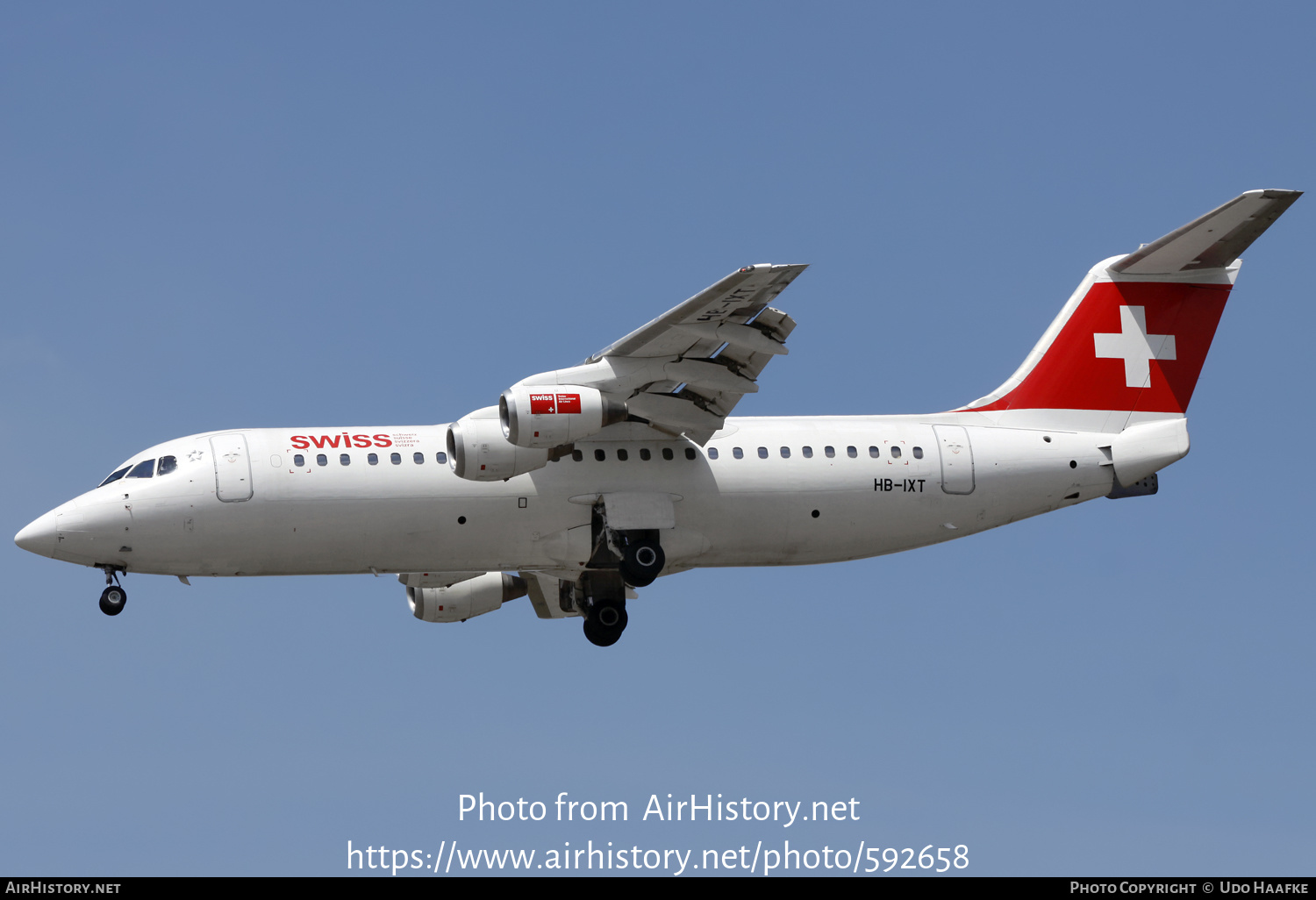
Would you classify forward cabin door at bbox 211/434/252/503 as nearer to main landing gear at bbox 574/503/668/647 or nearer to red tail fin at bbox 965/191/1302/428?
main landing gear at bbox 574/503/668/647

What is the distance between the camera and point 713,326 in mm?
21266

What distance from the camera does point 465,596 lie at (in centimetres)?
2584

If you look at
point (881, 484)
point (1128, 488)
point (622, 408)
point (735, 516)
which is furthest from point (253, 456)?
point (1128, 488)

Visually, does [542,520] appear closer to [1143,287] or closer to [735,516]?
[735,516]

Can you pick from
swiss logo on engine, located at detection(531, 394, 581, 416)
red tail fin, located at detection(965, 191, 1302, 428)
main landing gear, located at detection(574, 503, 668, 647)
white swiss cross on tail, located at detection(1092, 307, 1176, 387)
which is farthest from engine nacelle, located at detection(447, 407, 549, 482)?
white swiss cross on tail, located at detection(1092, 307, 1176, 387)

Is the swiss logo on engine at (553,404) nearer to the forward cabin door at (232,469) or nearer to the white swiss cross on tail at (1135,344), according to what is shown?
the forward cabin door at (232,469)

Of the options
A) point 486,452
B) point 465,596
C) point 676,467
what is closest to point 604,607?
point 676,467

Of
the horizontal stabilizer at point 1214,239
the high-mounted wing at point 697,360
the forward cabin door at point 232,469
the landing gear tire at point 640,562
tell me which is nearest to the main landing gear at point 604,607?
the landing gear tire at point 640,562

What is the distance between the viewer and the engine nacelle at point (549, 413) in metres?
21.2

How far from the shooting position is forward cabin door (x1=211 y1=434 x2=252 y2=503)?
21984 millimetres

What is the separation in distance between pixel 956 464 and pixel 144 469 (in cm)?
1028

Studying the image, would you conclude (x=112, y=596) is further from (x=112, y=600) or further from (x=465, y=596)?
(x=465, y=596)

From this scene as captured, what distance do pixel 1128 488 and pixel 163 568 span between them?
41.3 feet

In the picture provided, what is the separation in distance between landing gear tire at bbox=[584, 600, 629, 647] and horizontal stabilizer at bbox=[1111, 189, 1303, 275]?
8.34 m
